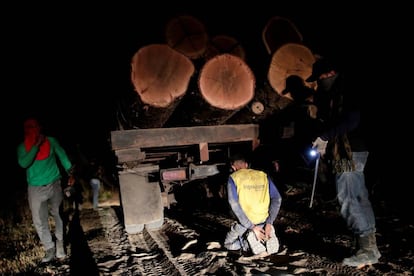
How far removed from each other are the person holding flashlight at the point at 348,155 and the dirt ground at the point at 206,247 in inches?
10.2

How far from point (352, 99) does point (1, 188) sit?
10.9 metres

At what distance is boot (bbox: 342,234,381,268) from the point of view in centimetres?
285

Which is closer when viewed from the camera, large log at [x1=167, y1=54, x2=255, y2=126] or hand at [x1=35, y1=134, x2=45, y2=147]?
large log at [x1=167, y1=54, x2=255, y2=126]

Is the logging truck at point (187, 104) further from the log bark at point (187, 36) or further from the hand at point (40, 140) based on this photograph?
the hand at point (40, 140)

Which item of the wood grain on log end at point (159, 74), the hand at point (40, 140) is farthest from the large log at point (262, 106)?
the hand at point (40, 140)

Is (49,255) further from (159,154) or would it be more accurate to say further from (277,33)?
(277,33)

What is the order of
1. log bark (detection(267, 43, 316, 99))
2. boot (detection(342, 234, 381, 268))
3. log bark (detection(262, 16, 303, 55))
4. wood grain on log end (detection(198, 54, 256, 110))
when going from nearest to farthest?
boot (detection(342, 234, 381, 268)) < wood grain on log end (detection(198, 54, 256, 110)) < log bark (detection(267, 43, 316, 99)) < log bark (detection(262, 16, 303, 55))

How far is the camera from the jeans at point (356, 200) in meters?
2.90

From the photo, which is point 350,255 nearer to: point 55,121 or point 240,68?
point 240,68

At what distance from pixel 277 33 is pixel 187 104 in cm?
203

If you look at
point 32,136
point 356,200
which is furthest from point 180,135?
point 356,200

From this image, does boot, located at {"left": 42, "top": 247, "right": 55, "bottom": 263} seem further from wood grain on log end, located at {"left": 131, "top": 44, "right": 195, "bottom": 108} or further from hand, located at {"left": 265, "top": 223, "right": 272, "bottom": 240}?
hand, located at {"left": 265, "top": 223, "right": 272, "bottom": 240}

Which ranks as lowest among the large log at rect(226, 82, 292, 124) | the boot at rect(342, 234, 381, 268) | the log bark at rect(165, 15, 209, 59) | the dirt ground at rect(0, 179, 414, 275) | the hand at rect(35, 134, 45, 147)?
the dirt ground at rect(0, 179, 414, 275)

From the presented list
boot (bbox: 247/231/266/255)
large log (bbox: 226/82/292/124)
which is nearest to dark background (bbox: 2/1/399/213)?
large log (bbox: 226/82/292/124)
